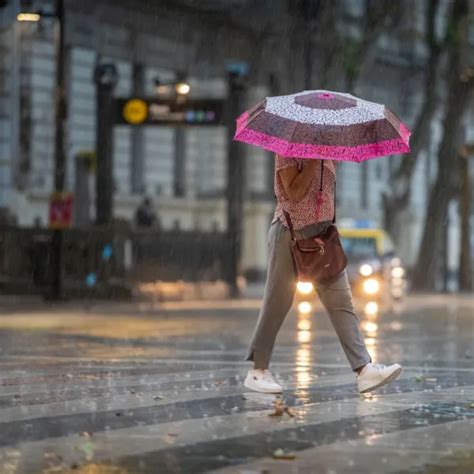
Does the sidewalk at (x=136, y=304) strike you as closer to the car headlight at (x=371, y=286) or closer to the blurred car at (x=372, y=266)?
the blurred car at (x=372, y=266)

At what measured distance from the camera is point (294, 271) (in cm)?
1062

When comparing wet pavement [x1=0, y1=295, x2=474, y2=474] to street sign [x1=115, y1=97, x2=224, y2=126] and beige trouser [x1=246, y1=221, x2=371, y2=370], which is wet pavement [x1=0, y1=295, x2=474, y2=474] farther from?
street sign [x1=115, y1=97, x2=224, y2=126]

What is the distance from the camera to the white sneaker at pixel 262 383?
1067 centimetres

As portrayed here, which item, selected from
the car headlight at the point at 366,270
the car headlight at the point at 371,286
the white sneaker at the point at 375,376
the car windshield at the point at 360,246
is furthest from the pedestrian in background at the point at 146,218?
the white sneaker at the point at 375,376

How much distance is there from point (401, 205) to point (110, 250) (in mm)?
16249

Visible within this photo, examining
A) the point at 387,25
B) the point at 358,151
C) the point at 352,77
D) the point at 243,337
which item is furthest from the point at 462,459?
the point at 387,25

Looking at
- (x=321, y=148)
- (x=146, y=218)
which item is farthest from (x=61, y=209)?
(x=321, y=148)

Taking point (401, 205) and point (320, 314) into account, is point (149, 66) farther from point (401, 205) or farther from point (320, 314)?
point (320, 314)

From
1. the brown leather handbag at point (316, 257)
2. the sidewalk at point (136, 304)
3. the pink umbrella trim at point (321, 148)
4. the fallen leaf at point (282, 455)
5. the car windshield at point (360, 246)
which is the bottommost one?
the fallen leaf at point (282, 455)

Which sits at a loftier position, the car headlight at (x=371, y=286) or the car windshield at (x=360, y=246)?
the car windshield at (x=360, y=246)

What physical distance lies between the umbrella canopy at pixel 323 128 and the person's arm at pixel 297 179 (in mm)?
321

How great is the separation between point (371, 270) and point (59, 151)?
6479mm

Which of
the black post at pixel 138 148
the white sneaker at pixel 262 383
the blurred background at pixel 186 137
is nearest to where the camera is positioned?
the white sneaker at pixel 262 383

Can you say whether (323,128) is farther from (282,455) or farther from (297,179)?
(282,455)
